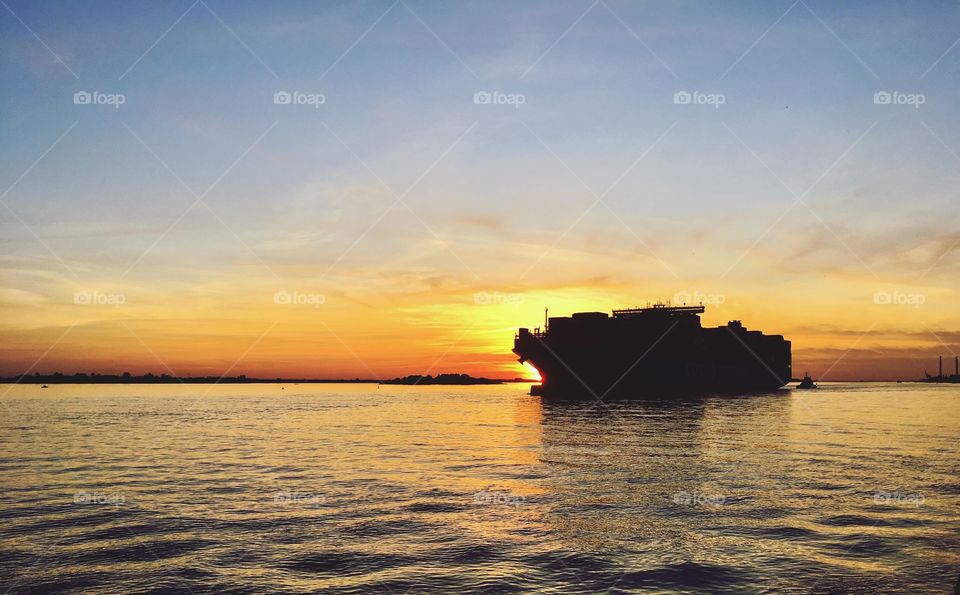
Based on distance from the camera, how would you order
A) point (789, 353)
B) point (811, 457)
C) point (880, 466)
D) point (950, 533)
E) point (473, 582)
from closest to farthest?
1. point (473, 582)
2. point (950, 533)
3. point (880, 466)
4. point (811, 457)
5. point (789, 353)

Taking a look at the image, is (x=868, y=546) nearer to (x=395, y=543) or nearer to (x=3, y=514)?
(x=395, y=543)

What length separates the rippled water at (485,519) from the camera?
11.7 meters

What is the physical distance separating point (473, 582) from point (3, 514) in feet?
46.1

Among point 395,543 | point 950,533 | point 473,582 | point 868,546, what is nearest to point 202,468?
point 395,543

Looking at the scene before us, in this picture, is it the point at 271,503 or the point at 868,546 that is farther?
the point at 271,503

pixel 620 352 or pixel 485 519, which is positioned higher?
pixel 620 352

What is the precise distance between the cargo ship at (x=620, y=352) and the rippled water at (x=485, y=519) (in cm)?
7410

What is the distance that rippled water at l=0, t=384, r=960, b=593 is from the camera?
11.7 m

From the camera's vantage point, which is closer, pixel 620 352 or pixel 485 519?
pixel 485 519

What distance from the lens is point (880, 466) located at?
83.9 feet

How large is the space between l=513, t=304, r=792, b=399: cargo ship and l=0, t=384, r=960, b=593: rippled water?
243 ft

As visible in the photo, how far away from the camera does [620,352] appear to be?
357ft

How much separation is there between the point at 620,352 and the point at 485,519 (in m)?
95.6

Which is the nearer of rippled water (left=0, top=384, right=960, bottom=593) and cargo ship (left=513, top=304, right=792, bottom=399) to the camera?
rippled water (left=0, top=384, right=960, bottom=593)
